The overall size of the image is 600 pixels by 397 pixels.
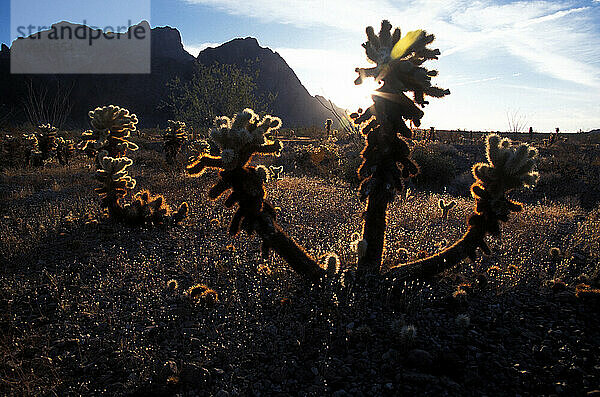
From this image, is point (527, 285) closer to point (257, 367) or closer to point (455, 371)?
point (455, 371)

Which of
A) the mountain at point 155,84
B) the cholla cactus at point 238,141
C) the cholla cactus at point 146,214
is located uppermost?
the mountain at point 155,84

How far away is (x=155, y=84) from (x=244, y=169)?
90.2 metres

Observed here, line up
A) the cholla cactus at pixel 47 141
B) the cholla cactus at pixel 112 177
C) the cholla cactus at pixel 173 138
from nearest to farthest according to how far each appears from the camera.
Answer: the cholla cactus at pixel 112 177
the cholla cactus at pixel 173 138
the cholla cactus at pixel 47 141

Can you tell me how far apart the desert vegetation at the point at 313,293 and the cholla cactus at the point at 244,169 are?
17 mm

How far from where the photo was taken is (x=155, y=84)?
82812 millimetres

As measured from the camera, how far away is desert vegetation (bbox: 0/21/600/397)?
3.17 meters

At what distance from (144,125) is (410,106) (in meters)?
80.4

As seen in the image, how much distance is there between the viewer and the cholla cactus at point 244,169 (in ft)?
12.6

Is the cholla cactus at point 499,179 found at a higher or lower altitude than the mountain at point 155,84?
lower

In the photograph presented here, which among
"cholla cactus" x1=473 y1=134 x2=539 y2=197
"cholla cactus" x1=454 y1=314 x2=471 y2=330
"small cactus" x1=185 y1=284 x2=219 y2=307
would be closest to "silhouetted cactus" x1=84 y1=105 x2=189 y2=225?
"small cactus" x1=185 y1=284 x2=219 y2=307

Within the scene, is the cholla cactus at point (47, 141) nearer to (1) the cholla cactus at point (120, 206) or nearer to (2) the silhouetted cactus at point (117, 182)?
(2) the silhouetted cactus at point (117, 182)

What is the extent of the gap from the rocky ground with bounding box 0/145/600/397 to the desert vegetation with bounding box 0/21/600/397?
0.02m

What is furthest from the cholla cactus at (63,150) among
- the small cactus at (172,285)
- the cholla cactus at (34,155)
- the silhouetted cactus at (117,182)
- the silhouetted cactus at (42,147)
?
the small cactus at (172,285)

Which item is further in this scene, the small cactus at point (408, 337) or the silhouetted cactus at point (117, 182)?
the silhouetted cactus at point (117, 182)
